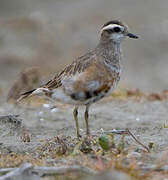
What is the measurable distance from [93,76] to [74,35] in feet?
42.7

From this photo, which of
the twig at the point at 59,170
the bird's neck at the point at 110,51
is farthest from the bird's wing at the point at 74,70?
the twig at the point at 59,170

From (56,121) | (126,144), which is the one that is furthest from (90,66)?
(56,121)

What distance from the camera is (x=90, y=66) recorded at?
6.52 meters

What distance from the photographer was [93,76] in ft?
21.1

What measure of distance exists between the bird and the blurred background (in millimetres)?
5473

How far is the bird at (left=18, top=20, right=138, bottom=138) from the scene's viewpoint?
6445 millimetres

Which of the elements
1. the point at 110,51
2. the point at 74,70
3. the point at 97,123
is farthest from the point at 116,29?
the point at 97,123

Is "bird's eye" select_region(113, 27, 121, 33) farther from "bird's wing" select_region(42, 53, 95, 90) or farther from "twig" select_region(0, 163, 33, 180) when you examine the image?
"twig" select_region(0, 163, 33, 180)

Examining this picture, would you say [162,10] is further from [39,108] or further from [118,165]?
[118,165]

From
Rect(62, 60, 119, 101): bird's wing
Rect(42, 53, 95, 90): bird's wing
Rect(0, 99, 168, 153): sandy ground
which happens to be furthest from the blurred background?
Rect(62, 60, 119, 101): bird's wing

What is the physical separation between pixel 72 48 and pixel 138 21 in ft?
12.0

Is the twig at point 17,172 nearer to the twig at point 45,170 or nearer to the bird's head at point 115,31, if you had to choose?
the twig at point 45,170

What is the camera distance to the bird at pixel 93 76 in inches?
254

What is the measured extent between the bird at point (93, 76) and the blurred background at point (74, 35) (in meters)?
5.47
